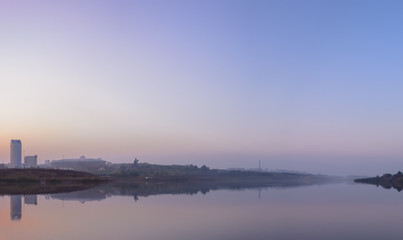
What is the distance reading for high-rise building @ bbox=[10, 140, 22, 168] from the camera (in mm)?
151500

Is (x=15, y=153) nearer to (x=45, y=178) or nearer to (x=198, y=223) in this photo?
(x=45, y=178)

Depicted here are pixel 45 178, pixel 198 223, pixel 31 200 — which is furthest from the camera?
pixel 45 178

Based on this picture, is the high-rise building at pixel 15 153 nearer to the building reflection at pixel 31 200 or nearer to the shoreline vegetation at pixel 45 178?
the shoreline vegetation at pixel 45 178

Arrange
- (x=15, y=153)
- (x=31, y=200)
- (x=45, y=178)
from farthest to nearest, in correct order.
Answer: (x=15, y=153), (x=45, y=178), (x=31, y=200)

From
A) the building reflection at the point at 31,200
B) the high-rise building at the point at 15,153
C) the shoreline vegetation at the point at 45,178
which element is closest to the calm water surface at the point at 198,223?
the building reflection at the point at 31,200

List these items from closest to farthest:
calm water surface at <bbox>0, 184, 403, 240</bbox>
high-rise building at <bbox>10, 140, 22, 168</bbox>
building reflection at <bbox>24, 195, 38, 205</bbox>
Answer: 1. calm water surface at <bbox>0, 184, 403, 240</bbox>
2. building reflection at <bbox>24, 195, 38, 205</bbox>
3. high-rise building at <bbox>10, 140, 22, 168</bbox>

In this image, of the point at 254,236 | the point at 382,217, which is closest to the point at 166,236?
the point at 254,236

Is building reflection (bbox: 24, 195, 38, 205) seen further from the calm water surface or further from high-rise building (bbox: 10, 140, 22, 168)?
high-rise building (bbox: 10, 140, 22, 168)

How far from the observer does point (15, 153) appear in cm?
15312

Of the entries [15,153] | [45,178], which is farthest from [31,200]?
[15,153]

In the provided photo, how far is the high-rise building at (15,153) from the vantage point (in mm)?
151500

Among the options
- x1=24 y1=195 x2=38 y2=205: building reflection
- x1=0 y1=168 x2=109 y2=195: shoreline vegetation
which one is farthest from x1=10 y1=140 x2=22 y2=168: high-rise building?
x1=24 y1=195 x2=38 y2=205: building reflection

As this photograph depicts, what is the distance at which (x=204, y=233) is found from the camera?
17.6 m

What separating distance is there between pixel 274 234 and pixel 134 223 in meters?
7.44
